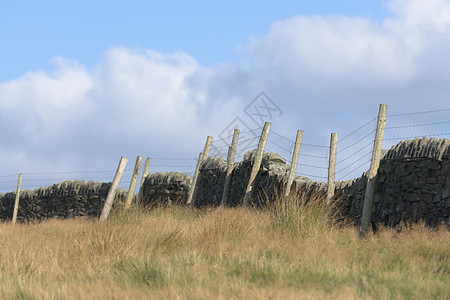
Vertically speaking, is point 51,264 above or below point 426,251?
below

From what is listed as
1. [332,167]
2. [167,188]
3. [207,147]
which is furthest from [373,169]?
[167,188]

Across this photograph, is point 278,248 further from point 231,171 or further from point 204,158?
point 204,158

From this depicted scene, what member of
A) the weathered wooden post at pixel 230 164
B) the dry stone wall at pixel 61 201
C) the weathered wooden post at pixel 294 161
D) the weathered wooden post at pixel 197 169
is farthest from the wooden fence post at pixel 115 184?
the dry stone wall at pixel 61 201

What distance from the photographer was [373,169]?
9.50m

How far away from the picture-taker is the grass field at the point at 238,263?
4719 millimetres

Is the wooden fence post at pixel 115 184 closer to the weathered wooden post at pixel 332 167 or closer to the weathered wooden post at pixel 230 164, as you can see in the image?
the weathered wooden post at pixel 230 164

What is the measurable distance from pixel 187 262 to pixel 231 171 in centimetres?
872

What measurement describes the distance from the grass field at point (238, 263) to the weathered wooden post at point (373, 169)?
149 centimetres

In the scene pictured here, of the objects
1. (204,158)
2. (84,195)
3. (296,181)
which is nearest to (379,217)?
(296,181)

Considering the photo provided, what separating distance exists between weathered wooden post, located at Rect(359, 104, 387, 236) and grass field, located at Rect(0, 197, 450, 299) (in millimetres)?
1491

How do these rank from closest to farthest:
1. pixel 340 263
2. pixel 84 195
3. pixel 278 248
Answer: pixel 340 263 → pixel 278 248 → pixel 84 195

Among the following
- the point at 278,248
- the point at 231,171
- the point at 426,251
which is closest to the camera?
the point at 278,248

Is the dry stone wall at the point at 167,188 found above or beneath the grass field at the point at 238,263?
above

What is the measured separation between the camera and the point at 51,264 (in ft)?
21.6
